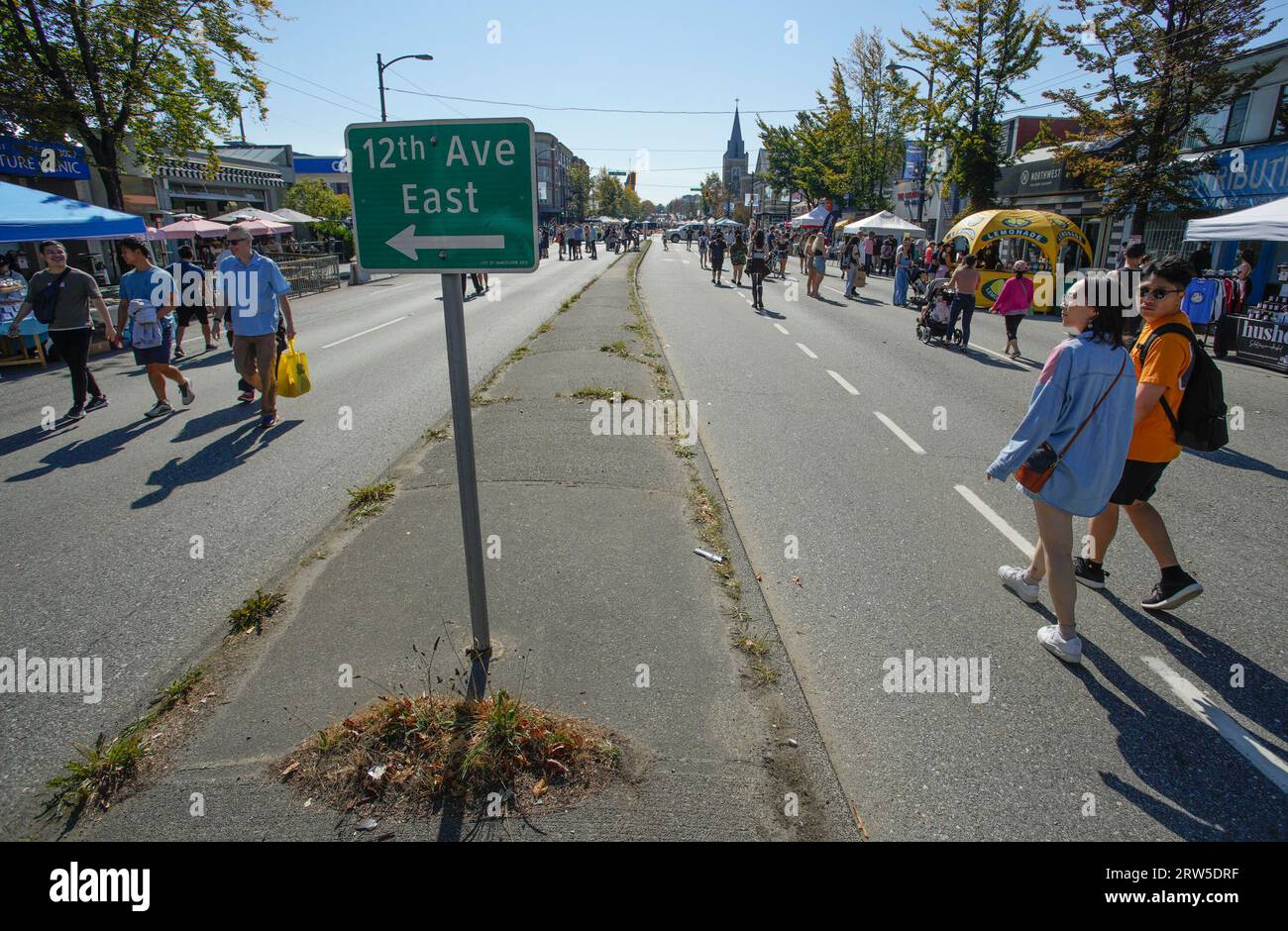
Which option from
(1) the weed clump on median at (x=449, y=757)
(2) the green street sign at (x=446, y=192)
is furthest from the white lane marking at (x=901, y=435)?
(2) the green street sign at (x=446, y=192)

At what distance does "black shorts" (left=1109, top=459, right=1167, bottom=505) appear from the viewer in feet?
13.9

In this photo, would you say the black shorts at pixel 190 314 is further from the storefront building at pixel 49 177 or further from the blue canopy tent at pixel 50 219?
the storefront building at pixel 49 177

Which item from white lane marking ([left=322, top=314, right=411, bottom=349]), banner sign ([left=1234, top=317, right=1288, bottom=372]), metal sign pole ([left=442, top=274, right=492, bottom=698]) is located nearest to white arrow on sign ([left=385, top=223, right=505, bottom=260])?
metal sign pole ([left=442, top=274, right=492, bottom=698])

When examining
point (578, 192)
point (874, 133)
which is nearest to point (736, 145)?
point (578, 192)

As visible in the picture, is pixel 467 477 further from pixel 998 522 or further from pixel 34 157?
pixel 34 157

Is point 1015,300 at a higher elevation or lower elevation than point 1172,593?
higher

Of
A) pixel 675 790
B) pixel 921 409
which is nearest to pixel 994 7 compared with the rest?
pixel 921 409

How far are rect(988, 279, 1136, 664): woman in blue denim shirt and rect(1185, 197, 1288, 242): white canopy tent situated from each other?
11585 mm

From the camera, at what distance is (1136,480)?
425cm

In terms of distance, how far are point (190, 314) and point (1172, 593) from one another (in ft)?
50.1

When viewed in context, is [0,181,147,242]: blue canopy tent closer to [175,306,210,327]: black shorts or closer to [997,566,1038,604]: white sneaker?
[175,306,210,327]: black shorts

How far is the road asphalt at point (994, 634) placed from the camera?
289cm

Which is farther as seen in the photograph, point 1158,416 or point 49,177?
point 49,177
